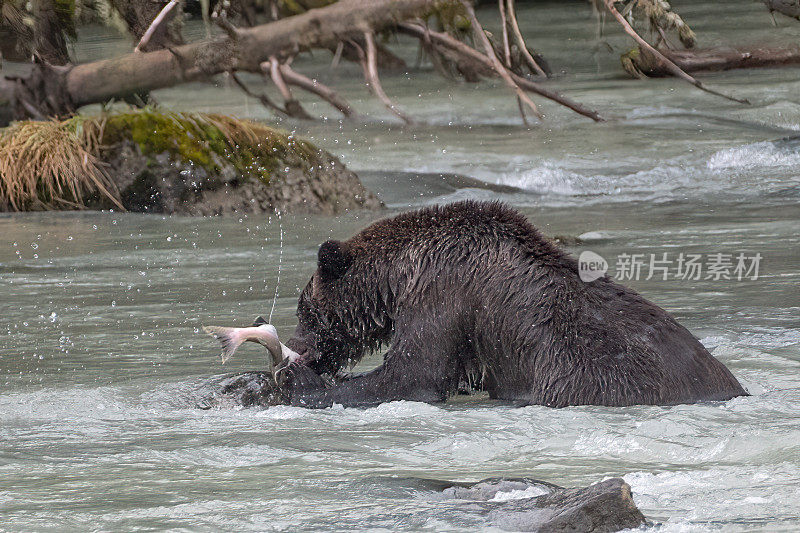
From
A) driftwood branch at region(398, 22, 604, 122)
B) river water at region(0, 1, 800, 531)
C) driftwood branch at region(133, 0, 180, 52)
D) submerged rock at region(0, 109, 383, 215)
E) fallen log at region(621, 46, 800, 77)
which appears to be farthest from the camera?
fallen log at region(621, 46, 800, 77)

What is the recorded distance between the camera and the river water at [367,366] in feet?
13.5

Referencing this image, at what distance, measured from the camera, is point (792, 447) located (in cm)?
462

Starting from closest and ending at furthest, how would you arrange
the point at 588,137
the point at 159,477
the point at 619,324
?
the point at 159,477
the point at 619,324
the point at 588,137

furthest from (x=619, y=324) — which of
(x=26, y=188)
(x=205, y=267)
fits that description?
(x=26, y=188)

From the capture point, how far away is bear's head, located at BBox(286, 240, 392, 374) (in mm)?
5898

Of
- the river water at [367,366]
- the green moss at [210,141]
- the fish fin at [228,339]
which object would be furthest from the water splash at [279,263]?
the fish fin at [228,339]

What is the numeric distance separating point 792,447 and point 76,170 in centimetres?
948

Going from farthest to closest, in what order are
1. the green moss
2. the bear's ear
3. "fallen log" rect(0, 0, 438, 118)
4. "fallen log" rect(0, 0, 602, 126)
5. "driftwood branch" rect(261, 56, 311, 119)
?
the green moss
"fallen log" rect(0, 0, 438, 118)
"fallen log" rect(0, 0, 602, 126)
"driftwood branch" rect(261, 56, 311, 119)
the bear's ear

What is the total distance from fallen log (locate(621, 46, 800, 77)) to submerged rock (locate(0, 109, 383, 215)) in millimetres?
10095

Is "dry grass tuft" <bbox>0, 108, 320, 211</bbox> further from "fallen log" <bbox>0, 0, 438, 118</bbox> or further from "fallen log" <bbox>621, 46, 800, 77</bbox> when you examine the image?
"fallen log" <bbox>621, 46, 800, 77</bbox>

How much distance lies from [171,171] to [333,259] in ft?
22.7

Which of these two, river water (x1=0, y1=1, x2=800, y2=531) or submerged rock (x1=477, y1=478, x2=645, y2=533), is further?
river water (x1=0, y1=1, x2=800, y2=531)

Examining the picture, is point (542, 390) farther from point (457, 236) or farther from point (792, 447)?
point (792, 447)

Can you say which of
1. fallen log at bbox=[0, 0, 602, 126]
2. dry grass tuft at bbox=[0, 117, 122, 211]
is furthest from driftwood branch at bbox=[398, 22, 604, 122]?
dry grass tuft at bbox=[0, 117, 122, 211]
